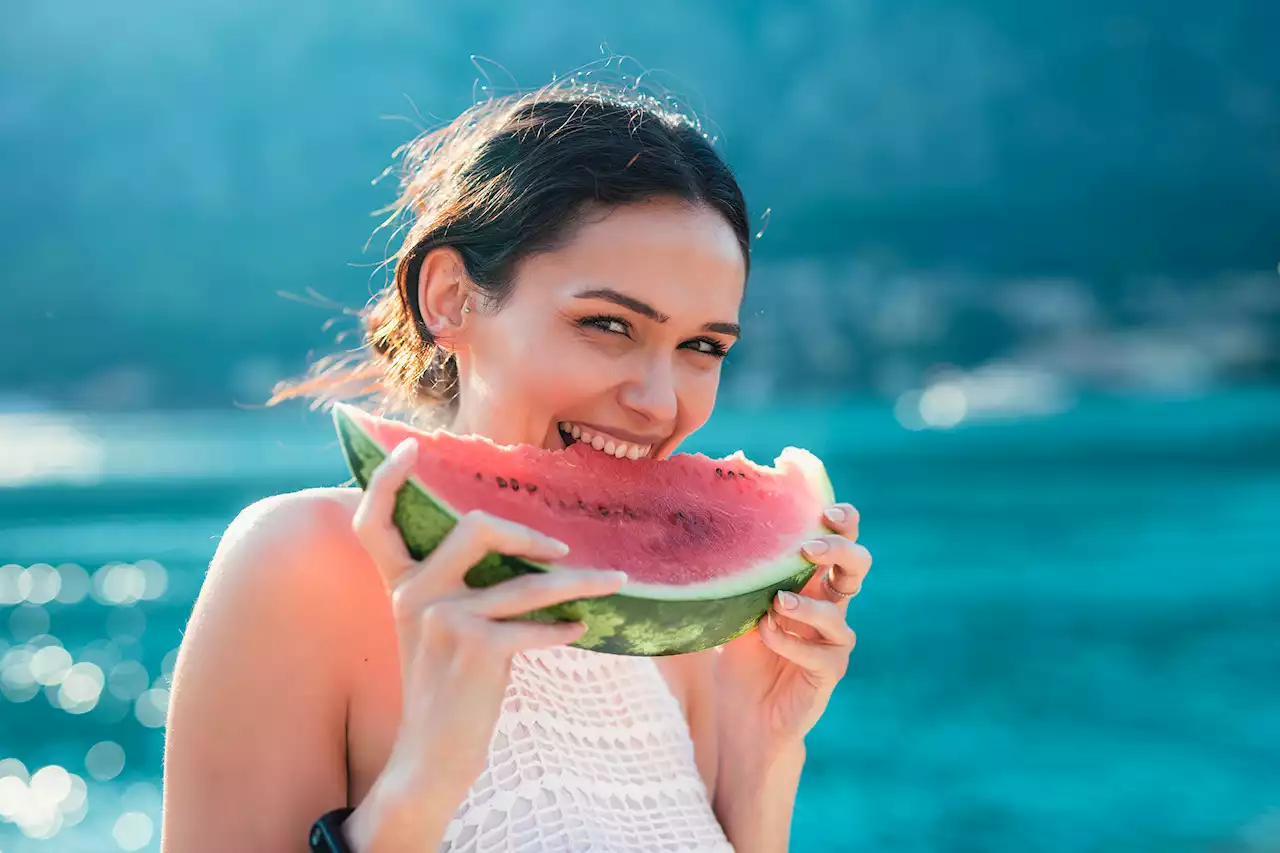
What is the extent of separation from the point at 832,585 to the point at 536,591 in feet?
2.55

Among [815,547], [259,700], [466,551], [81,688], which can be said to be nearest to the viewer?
[466,551]

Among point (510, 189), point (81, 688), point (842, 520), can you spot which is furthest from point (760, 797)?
point (81, 688)

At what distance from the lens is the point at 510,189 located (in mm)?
2189

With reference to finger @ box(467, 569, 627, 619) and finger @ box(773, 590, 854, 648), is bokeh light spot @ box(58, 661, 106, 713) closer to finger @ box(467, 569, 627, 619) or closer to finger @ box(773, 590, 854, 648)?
finger @ box(773, 590, 854, 648)

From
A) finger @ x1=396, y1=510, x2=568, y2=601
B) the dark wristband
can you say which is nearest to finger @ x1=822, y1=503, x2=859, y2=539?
finger @ x1=396, y1=510, x2=568, y2=601

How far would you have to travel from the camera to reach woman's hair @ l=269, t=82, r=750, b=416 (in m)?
2.10

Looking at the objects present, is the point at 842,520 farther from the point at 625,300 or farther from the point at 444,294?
the point at 444,294

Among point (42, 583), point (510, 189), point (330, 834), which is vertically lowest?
point (330, 834)

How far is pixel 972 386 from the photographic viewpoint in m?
86.9

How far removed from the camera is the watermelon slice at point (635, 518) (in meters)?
1.58

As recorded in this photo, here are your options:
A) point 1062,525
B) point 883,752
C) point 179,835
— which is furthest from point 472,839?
point 1062,525

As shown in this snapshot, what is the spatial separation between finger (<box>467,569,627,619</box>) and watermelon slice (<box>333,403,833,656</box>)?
2.3 inches

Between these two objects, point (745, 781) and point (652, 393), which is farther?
point (745, 781)

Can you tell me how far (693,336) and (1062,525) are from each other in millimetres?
19545
